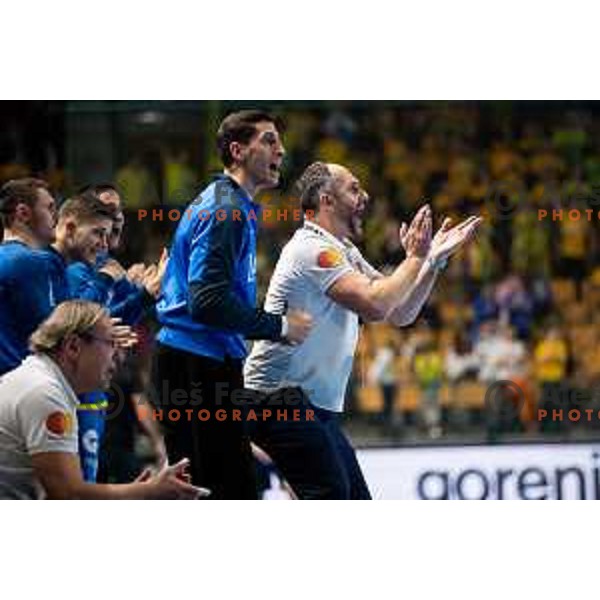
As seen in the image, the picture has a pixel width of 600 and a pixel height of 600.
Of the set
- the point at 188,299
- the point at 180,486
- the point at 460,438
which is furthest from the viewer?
the point at 460,438

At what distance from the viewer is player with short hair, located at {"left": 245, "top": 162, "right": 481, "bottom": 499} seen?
19.5ft

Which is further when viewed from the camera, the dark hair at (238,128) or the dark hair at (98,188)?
the dark hair at (98,188)

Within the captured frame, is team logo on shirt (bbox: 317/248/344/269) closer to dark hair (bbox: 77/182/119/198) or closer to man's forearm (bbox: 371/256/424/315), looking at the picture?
man's forearm (bbox: 371/256/424/315)

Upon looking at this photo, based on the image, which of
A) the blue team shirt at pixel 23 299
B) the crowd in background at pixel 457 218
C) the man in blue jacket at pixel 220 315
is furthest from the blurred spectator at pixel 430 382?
the blue team shirt at pixel 23 299

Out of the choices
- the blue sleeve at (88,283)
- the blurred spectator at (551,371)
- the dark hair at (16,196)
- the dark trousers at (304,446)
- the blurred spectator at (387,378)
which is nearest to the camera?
the dark trousers at (304,446)

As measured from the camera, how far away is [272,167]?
614 centimetres

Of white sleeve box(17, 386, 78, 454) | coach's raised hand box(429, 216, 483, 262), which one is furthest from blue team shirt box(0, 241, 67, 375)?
coach's raised hand box(429, 216, 483, 262)

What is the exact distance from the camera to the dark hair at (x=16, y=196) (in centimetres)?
629

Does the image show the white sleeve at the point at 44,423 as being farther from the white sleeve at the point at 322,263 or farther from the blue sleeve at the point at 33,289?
the white sleeve at the point at 322,263

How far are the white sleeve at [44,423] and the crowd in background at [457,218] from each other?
1.14 m
